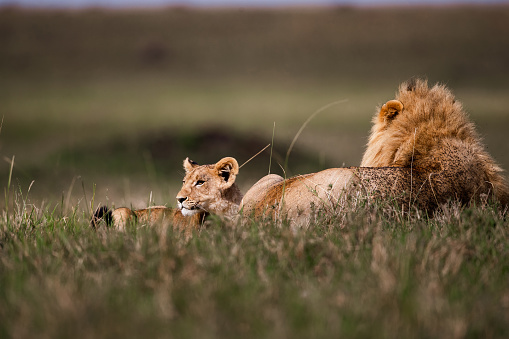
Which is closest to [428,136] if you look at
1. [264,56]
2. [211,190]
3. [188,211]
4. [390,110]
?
[390,110]

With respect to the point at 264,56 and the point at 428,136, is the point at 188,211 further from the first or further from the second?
the point at 264,56

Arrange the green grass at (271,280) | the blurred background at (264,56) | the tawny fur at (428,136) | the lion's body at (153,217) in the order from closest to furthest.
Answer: the green grass at (271,280), the tawny fur at (428,136), the lion's body at (153,217), the blurred background at (264,56)

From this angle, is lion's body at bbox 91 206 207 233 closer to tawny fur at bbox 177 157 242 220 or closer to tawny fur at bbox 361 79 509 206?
tawny fur at bbox 177 157 242 220

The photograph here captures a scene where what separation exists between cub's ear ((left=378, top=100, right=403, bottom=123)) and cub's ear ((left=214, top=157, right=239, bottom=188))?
134 centimetres

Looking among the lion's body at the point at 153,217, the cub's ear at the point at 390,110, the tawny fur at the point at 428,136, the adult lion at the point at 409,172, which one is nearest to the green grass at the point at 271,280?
the adult lion at the point at 409,172

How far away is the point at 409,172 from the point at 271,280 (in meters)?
1.81

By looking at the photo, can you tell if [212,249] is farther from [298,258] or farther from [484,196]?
[484,196]

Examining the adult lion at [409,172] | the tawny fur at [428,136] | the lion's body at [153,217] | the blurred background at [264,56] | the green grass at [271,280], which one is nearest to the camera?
the green grass at [271,280]

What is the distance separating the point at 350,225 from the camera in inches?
171

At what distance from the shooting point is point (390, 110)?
575 cm

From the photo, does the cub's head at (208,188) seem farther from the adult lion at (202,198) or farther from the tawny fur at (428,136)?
the tawny fur at (428,136)

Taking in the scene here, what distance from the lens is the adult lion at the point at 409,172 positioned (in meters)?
4.73

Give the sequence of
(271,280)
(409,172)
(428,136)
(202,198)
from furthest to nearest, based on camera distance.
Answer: (202,198) < (428,136) < (409,172) < (271,280)

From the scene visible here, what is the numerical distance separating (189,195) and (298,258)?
5.93 ft
